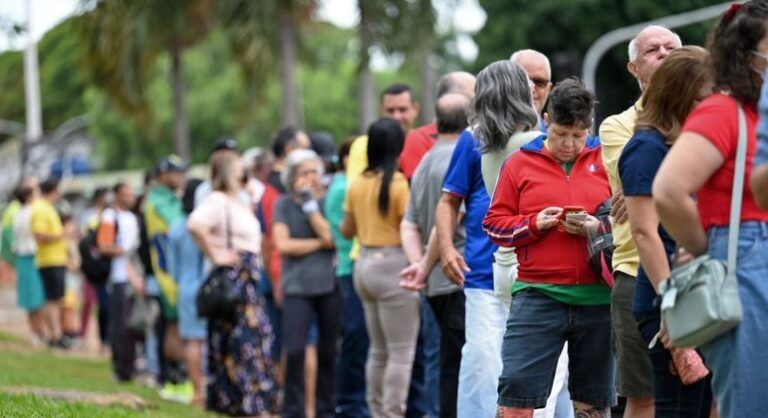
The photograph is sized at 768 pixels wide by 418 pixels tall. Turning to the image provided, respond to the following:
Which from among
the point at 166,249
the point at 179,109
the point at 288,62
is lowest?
the point at 166,249

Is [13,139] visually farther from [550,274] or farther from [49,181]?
[550,274]

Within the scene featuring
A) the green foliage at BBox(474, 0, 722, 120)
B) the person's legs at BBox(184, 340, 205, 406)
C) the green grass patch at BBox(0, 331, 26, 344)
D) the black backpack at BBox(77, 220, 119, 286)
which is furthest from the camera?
the green foliage at BBox(474, 0, 722, 120)

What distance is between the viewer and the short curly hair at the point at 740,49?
5028mm

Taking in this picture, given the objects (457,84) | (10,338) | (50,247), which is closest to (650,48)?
(457,84)

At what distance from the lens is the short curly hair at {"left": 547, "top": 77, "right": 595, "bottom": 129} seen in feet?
22.3

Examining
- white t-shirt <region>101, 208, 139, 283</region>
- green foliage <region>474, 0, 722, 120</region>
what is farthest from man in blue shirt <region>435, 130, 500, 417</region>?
green foliage <region>474, 0, 722, 120</region>

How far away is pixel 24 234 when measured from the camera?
786 inches

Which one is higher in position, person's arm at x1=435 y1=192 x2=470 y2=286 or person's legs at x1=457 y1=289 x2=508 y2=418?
person's arm at x1=435 y1=192 x2=470 y2=286

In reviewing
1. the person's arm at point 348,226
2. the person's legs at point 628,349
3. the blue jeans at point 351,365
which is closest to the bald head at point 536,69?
the person's legs at point 628,349

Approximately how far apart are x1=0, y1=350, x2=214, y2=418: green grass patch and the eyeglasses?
3060mm

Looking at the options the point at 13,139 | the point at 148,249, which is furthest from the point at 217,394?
the point at 13,139

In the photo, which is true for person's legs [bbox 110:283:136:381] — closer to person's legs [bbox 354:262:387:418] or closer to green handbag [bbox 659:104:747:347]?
person's legs [bbox 354:262:387:418]

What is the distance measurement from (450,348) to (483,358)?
107 cm

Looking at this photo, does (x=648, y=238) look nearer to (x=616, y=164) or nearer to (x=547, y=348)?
(x=616, y=164)
